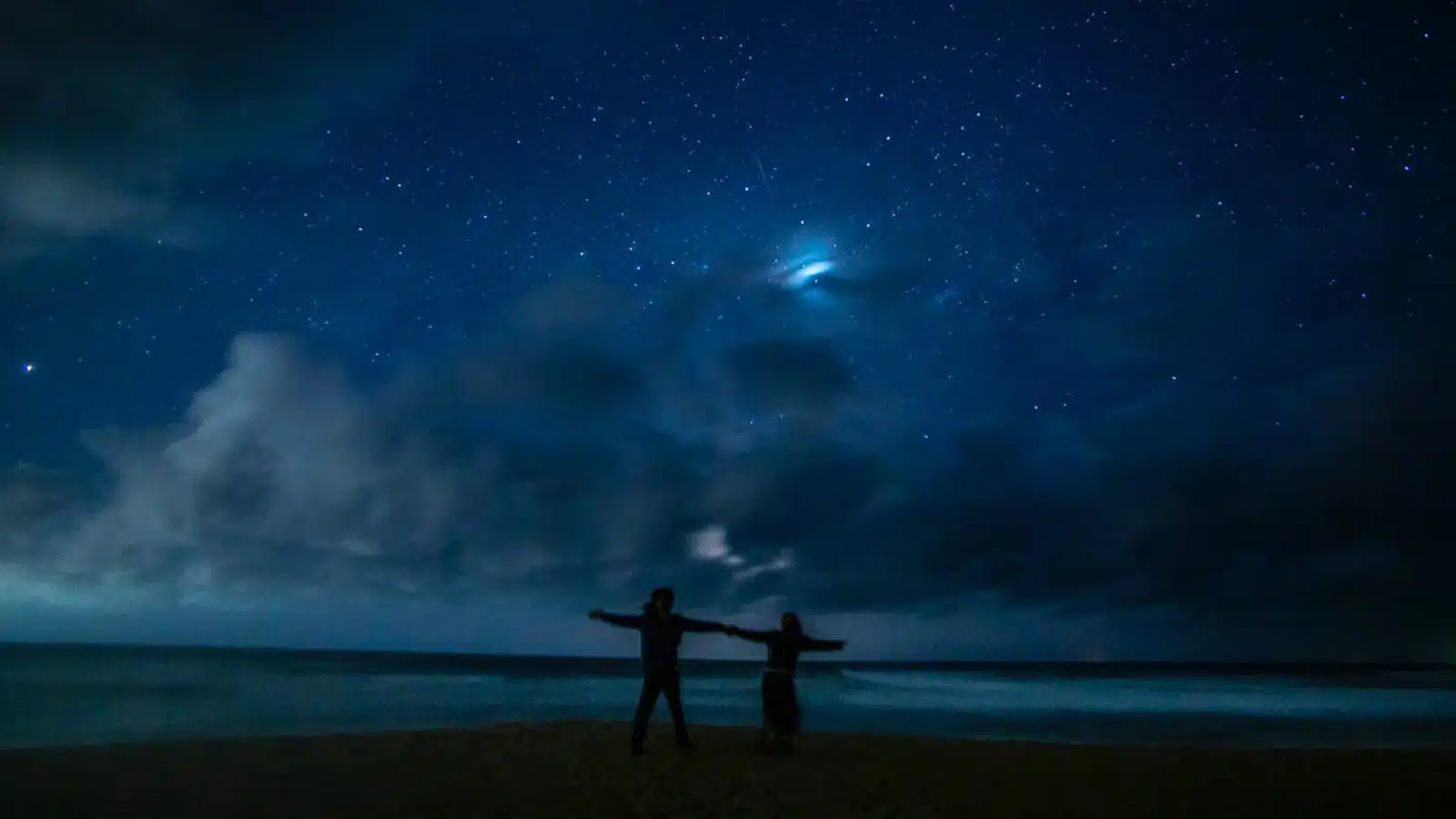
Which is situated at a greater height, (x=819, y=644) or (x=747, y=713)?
(x=819, y=644)

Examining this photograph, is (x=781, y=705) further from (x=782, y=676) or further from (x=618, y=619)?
(x=618, y=619)

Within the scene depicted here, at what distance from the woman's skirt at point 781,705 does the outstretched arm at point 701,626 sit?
119 cm

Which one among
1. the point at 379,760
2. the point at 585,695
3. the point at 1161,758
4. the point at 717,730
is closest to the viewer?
the point at 379,760

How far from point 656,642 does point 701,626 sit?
0.85m

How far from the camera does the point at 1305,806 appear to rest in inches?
432

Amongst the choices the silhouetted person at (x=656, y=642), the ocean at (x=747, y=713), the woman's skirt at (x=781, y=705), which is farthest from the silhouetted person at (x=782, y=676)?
the ocean at (x=747, y=713)

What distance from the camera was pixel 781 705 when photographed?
14.3 metres

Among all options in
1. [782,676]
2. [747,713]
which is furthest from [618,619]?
[747,713]

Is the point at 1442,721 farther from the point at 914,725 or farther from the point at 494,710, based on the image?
the point at 494,710

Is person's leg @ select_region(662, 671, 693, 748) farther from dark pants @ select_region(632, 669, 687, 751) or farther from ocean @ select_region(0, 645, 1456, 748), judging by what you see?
ocean @ select_region(0, 645, 1456, 748)

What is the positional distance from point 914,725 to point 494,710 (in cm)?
1622

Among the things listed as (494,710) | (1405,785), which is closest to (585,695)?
(494,710)

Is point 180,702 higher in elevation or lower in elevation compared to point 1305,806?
lower

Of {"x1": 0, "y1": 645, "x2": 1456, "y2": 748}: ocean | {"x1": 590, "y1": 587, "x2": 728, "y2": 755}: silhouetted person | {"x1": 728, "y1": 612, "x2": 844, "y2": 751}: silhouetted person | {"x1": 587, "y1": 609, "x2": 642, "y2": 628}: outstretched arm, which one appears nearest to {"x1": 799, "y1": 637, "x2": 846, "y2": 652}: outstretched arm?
{"x1": 728, "y1": 612, "x2": 844, "y2": 751}: silhouetted person
